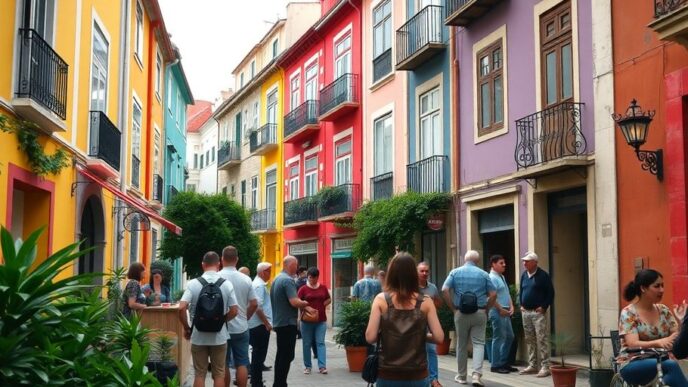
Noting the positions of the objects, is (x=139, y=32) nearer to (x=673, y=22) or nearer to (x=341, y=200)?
(x=341, y=200)

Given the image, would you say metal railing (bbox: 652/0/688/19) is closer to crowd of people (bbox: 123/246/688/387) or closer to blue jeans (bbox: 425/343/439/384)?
crowd of people (bbox: 123/246/688/387)

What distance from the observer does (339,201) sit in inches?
1029

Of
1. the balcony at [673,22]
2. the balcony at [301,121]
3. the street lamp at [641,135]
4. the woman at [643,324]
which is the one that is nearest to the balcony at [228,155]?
the balcony at [301,121]

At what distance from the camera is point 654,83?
12047 mm

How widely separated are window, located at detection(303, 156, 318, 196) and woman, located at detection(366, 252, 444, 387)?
926 inches

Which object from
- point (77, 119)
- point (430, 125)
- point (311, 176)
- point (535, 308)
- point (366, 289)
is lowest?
point (535, 308)

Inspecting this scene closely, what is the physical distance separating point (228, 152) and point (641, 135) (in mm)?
31797

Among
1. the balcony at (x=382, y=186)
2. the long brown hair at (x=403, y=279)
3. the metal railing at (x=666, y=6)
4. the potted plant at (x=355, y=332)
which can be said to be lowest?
the potted plant at (x=355, y=332)

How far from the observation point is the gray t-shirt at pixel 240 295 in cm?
1027

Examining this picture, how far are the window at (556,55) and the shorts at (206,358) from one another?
25.3 feet

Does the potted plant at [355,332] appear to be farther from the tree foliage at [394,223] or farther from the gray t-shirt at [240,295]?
the tree foliage at [394,223]

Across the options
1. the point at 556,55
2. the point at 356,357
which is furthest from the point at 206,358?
the point at 556,55

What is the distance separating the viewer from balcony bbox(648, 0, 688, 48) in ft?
34.6

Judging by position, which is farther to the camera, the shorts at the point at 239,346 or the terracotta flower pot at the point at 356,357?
the terracotta flower pot at the point at 356,357
